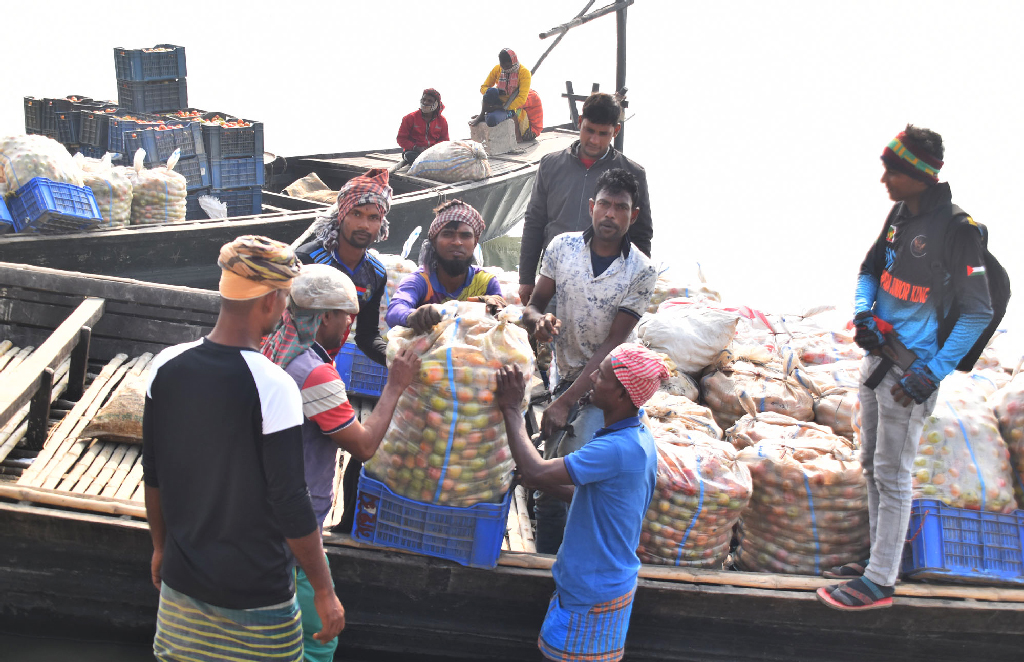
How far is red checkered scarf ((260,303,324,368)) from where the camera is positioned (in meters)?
2.30

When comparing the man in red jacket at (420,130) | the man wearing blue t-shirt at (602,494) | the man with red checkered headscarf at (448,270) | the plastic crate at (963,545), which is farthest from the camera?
the man in red jacket at (420,130)

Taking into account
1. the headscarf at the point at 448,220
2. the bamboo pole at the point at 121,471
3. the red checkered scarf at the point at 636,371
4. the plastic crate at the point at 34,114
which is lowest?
the bamboo pole at the point at 121,471

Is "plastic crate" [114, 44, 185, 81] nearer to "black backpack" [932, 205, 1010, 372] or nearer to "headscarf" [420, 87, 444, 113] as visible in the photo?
"headscarf" [420, 87, 444, 113]

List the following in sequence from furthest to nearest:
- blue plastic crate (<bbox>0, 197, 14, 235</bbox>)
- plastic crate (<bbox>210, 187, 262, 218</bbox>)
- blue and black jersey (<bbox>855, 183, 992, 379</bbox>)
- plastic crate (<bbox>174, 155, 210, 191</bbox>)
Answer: plastic crate (<bbox>210, 187, 262, 218</bbox>) → plastic crate (<bbox>174, 155, 210, 191</bbox>) → blue plastic crate (<bbox>0, 197, 14, 235</bbox>) → blue and black jersey (<bbox>855, 183, 992, 379</bbox>)

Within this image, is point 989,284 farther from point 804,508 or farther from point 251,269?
point 251,269

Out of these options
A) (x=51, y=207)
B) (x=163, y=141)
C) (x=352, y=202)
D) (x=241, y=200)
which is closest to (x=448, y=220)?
(x=352, y=202)

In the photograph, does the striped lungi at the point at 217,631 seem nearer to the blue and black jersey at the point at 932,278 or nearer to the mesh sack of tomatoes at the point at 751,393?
the blue and black jersey at the point at 932,278

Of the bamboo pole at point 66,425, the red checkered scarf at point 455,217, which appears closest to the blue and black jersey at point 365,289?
the red checkered scarf at point 455,217

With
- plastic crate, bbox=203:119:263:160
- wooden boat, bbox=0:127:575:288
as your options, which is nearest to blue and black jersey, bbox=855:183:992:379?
wooden boat, bbox=0:127:575:288

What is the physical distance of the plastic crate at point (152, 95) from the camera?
8.16m

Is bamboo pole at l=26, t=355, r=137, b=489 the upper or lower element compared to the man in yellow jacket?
lower

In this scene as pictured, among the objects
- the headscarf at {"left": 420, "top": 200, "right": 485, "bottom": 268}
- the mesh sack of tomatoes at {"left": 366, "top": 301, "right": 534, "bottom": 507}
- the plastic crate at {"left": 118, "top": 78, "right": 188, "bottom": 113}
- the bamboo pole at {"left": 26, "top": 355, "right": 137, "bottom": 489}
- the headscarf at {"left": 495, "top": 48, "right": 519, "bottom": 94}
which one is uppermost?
the headscarf at {"left": 495, "top": 48, "right": 519, "bottom": 94}

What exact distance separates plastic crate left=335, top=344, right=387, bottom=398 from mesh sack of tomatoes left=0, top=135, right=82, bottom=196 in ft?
9.59

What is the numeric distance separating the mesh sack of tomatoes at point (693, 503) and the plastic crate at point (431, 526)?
2.15ft
